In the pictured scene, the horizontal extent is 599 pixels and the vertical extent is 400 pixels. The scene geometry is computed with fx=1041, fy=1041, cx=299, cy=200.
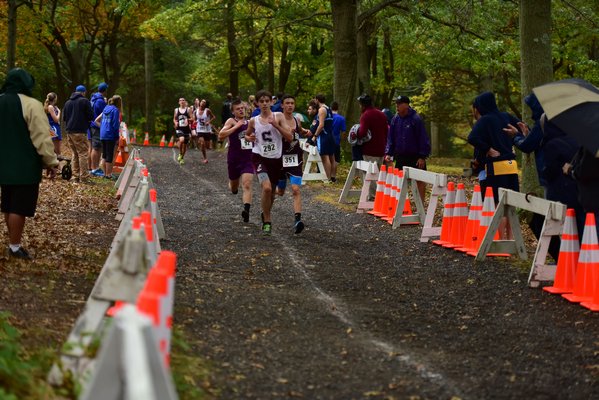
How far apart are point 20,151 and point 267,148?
5.18 meters

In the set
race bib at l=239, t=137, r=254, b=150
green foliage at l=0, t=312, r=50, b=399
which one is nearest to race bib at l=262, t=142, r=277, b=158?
race bib at l=239, t=137, r=254, b=150

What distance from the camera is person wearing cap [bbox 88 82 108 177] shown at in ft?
78.1

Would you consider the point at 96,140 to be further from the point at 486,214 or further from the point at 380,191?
the point at 486,214

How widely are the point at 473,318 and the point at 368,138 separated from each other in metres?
11.8

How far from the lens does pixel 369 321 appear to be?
899 cm

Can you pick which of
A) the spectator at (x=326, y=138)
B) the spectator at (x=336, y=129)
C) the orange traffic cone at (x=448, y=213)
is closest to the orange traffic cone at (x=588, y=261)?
the orange traffic cone at (x=448, y=213)

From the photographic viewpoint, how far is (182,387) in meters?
6.12

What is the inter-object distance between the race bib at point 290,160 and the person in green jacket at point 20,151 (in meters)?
5.04

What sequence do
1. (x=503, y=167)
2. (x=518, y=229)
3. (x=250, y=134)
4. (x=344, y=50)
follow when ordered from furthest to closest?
(x=344, y=50)
(x=250, y=134)
(x=503, y=167)
(x=518, y=229)

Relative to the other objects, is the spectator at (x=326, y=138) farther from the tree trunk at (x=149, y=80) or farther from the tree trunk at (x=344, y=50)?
the tree trunk at (x=149, y=80)

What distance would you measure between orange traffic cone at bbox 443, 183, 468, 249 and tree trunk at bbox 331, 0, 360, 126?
1471 centimetres

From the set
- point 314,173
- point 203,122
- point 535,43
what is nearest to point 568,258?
point 535,43

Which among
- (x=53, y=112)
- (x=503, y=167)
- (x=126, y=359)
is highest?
(x=53, y=112)

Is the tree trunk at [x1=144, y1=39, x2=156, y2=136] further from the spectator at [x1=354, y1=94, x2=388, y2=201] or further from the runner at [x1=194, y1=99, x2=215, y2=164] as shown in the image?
the spectator at [x1=354, y1=94, x2=388, y2=201]
